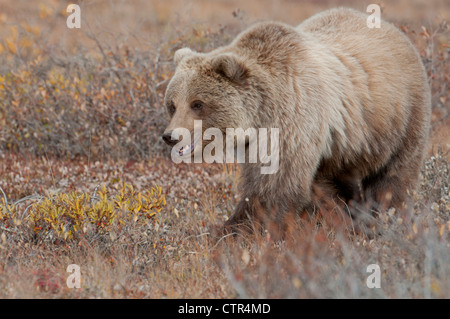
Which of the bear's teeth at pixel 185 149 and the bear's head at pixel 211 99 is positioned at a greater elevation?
the bear's head at pixel 211 99

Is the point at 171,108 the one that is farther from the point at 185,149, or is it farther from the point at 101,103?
the point at 101,103

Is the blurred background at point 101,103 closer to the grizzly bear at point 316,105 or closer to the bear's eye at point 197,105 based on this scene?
the grizzly bear at point 316,105

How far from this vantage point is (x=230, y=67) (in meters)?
4.47

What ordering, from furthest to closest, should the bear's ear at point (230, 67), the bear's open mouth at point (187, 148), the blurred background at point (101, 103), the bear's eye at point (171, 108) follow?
the blurred background at point (101, 103), the bear's eye at point (171, 108), the bear's open mouth at point (187, 148), the bear's ear at point (230, 67)

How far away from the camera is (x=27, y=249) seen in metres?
4.57

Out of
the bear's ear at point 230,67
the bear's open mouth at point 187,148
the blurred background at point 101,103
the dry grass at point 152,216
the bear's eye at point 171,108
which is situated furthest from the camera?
the blurred background at point 101,103

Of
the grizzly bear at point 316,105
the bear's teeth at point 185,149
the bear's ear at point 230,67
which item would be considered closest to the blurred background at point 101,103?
the grizzly bear at point 316,105

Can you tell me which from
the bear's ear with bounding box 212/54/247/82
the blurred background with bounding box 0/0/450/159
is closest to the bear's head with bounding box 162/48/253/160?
the bear's ear with bounding box 212/54/247/82

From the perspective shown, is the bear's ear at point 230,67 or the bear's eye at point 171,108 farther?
the bear's eye at point 171,108

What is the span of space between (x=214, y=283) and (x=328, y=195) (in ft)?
5.58

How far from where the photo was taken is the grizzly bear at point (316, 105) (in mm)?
4547

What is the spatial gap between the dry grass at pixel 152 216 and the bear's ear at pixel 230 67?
3.98ft

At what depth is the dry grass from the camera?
11.5 feet

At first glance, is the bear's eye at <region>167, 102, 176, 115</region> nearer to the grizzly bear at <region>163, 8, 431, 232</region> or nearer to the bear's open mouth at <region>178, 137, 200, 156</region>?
the grizzly bear at <region>163, 8, 431, 232</region>
